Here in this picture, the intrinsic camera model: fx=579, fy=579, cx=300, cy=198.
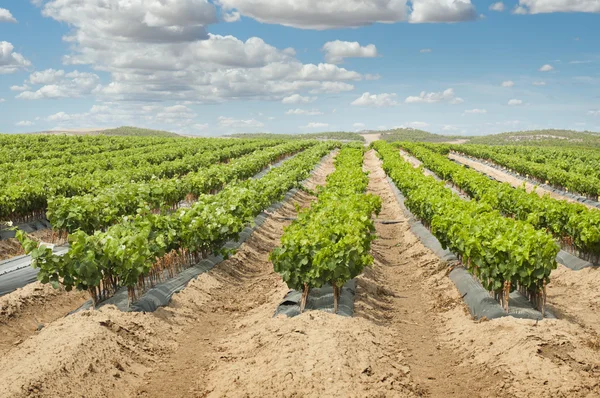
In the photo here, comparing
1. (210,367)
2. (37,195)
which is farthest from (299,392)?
(37,195)

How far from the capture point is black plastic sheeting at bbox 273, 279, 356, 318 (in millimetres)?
10633

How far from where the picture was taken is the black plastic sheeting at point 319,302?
10.6 metres

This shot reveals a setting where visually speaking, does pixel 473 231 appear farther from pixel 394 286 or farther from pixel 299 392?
pixel 299 392

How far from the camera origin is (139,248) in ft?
35.4

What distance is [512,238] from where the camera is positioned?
35.7ft

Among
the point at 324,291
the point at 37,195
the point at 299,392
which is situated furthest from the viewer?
the point at 37,195

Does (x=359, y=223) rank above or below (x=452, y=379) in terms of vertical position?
above

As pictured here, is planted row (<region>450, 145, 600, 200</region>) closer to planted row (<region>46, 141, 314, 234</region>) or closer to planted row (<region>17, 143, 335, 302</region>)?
planted row (<region>46, 141, 314, 234</region>)

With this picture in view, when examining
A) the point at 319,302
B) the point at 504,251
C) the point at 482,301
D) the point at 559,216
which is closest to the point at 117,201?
the point at 319,302

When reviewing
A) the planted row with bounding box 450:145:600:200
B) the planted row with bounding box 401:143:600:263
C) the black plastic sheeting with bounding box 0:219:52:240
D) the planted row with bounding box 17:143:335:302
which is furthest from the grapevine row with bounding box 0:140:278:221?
the planted row with bounding box 450:145:600:200

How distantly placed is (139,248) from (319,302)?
11.6 ft

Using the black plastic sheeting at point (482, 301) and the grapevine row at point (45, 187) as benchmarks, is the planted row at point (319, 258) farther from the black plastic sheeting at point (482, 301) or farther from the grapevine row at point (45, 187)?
the grapevine row at point (45, 187)

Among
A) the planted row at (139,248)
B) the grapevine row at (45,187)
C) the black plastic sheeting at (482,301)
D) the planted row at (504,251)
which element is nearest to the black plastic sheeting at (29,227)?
the grapevine row at (45,187)

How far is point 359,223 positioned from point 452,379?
436 centimetres
